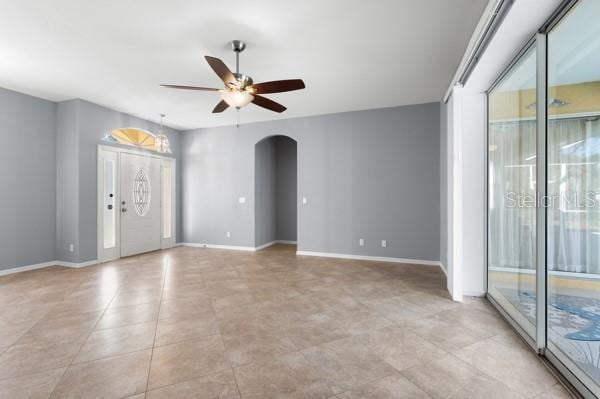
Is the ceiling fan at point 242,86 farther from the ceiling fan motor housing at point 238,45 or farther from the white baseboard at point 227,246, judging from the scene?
the white baseboard at point 227,246

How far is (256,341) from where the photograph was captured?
95.9 inches

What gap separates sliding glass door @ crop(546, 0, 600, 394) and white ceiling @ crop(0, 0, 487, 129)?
1.01 metres

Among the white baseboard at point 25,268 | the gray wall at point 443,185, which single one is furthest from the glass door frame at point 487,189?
the white baseboard at point 25,268

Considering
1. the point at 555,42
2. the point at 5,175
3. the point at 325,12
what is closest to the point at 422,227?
the point at 555,42

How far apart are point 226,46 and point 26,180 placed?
4396 millimetres

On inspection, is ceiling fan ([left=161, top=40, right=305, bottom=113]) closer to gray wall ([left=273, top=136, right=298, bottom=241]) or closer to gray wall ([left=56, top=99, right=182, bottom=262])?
gray wall ([left=56, top=99, right=182, bottom=262])

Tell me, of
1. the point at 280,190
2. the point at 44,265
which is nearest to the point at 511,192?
the point at 280,190

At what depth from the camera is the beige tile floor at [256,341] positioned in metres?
1.86

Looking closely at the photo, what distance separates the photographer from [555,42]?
2.08 m

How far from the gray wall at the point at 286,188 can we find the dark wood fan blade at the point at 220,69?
15.8 ft

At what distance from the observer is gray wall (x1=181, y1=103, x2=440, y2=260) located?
17.2 ft

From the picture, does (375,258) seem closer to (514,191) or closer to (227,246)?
(514,191)

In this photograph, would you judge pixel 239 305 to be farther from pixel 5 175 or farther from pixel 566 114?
pixel 5 175

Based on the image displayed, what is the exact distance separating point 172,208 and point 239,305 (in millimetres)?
4669
